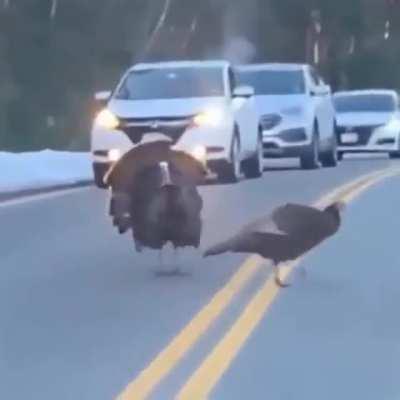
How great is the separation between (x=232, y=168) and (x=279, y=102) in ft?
18.0

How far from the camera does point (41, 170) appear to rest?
96.0 ft

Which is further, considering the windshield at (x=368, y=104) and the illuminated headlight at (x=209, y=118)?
the windshield at (x=368, y=104)

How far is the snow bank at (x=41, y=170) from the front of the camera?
27.3 m

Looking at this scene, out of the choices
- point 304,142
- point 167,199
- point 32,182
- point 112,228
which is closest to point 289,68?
point 304,142

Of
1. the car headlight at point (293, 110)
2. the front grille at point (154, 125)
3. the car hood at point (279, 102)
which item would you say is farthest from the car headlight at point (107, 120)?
the car headlight at point (293, 110)

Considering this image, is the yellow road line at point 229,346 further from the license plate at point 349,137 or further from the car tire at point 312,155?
the license plate at point 349,137

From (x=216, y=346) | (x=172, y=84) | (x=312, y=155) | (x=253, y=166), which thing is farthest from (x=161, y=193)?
(x=312, y=155)

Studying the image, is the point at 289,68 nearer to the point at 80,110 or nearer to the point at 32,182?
the point at 32,182

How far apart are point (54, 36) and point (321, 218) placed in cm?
3869

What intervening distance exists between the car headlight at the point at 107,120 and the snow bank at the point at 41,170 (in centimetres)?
136

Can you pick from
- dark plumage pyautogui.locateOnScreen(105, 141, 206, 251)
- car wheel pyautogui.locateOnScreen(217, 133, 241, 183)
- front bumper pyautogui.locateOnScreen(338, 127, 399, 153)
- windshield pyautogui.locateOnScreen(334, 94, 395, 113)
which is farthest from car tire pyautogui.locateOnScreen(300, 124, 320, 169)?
dark plumage pyautogui.locateOnScreen(105, 141, 206, 251)

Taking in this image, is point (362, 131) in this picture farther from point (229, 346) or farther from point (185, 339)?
point (229, 346)

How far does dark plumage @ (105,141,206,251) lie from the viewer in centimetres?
1441

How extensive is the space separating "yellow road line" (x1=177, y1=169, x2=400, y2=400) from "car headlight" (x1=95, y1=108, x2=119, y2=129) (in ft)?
38.0
